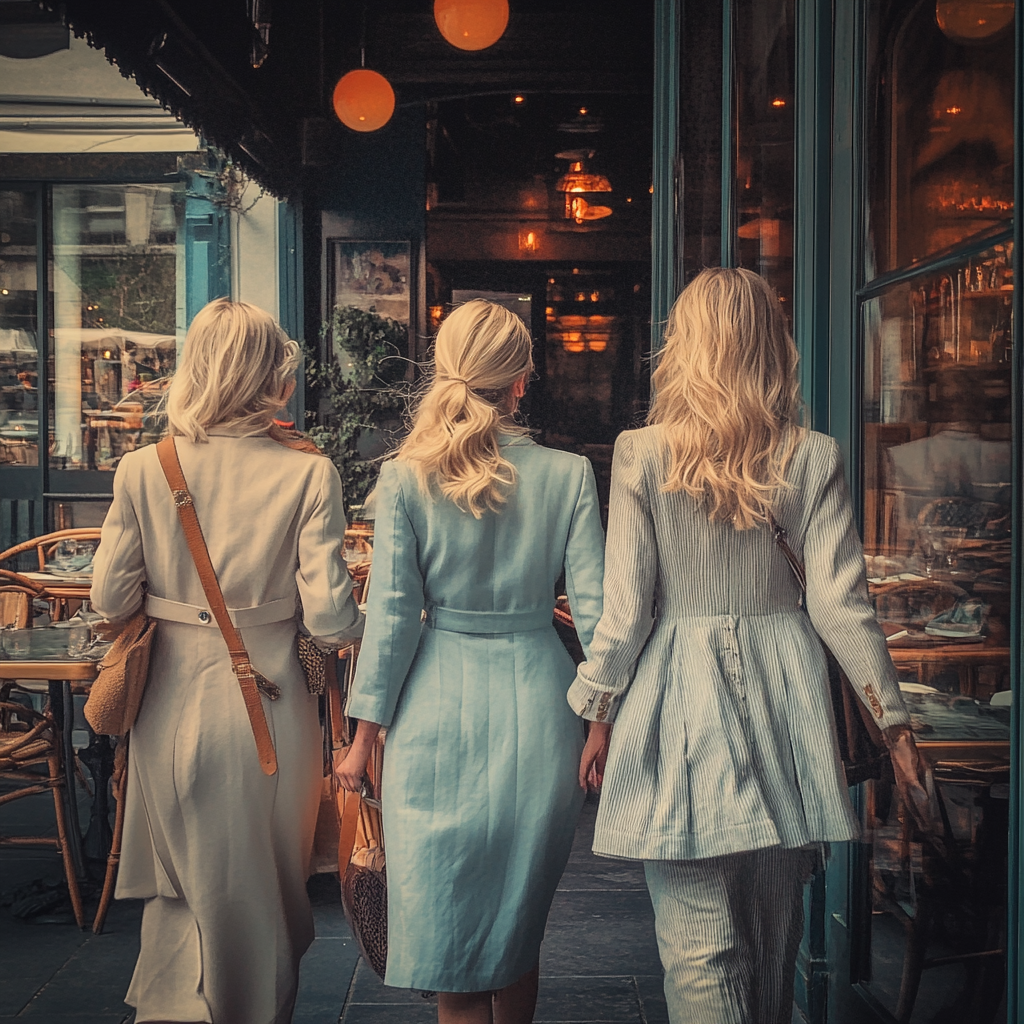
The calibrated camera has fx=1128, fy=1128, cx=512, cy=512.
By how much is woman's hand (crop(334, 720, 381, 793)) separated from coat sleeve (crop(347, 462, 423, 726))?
0.20ft

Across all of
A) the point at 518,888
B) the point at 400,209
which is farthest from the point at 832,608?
the point at 400,209

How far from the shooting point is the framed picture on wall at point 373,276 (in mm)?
9180

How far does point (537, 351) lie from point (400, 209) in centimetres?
221

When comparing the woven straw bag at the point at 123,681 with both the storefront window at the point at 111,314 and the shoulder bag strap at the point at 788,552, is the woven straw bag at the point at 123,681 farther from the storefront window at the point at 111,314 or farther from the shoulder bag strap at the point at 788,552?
the storefront window at the point at 111,314

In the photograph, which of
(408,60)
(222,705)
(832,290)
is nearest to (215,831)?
(222,705)

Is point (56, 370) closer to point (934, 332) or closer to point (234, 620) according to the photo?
point (234, 620)

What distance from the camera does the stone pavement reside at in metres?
3.11

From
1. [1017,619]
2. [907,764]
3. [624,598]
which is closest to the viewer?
[1017,619]

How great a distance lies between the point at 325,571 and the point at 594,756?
74 cm

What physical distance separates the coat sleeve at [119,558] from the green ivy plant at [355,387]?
616 centimetres

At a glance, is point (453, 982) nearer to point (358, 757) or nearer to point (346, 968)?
point (358, 757)

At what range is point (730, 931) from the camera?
2094mm

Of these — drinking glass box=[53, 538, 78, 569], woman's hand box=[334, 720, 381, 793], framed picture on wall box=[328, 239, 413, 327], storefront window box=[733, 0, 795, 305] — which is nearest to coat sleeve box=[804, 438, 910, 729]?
woman's hand box=[334, 720, 381, 793]

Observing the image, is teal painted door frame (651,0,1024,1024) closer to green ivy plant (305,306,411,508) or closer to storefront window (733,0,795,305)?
storefront window (733,0,795,305)
